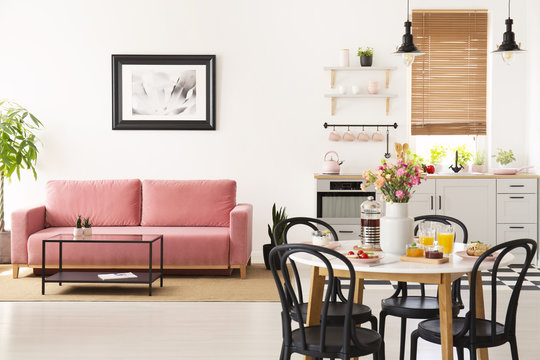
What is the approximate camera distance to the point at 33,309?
4.87 m

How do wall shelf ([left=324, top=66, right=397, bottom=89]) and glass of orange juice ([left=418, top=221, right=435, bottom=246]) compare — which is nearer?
glass of orange juice ([left=418, top=221, right=435, bottom=246])

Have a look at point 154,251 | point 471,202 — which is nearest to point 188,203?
point 154,251

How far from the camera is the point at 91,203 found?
661 centimetres

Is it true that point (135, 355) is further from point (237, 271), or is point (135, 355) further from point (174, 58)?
point (174, 58)

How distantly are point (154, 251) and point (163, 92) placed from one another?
185 cm

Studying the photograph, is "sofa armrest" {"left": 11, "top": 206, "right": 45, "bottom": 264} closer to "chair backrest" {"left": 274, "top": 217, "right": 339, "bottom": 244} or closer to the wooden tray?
"chair backrest" {"left": 274, "top": 217, "right": 339, "bottom": 244}

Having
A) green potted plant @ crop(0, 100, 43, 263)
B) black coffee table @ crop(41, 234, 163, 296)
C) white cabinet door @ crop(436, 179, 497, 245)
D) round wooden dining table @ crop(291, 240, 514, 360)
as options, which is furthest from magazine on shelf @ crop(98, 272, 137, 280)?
white cabinet door @ crop(436, 179, 497, 245)

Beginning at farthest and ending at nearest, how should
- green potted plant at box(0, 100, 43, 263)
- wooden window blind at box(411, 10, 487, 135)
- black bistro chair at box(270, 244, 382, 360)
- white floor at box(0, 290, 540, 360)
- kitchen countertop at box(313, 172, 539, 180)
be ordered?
wooden window blind at box(411, 10, 487, 135), kitchen countertop at box(313, 172, 539, 180), green potted plant at box(0, 100, 43, 263), white floor at box(0, 290, 540, 360), black bistro chair at box(270, 244, 382, 360)

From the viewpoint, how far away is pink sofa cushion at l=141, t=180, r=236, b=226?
21.6ft

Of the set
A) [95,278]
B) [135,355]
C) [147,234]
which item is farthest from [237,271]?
[135,355]

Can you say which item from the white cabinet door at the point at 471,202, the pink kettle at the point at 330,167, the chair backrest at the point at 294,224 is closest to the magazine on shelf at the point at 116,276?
the chair backrest at the point at 294,224

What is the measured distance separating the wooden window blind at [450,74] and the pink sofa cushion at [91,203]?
3.06 meters

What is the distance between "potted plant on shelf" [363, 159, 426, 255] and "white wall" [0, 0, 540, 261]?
152 inches

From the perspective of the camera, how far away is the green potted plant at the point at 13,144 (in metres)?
6.50
